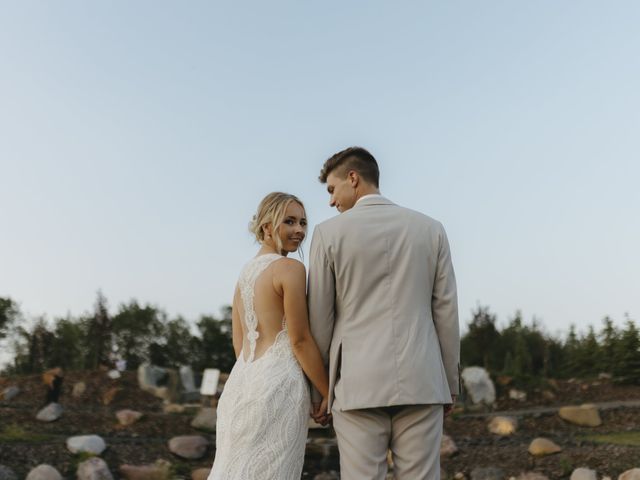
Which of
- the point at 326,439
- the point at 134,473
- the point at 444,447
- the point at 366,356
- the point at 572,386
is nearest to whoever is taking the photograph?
the point at 366,356

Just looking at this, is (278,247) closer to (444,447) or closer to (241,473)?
(241,473)

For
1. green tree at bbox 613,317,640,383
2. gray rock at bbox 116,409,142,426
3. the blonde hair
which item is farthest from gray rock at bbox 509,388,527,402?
the blonde hair

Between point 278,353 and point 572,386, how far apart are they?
32.2 ft

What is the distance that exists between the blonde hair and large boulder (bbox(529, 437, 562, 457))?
16.1ft

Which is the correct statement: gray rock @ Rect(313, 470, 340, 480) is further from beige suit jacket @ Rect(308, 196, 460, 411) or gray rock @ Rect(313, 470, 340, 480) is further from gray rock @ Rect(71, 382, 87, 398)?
gray rock @ Rect(71, 382, 87, 398)

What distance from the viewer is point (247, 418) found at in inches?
118

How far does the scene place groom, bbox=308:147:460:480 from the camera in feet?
9.14

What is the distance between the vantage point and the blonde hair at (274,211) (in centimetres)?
320

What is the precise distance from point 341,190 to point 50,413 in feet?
23.4

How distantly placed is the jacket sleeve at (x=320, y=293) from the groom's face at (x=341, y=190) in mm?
238

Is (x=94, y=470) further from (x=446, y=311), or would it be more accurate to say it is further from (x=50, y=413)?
(x=446, y=311)

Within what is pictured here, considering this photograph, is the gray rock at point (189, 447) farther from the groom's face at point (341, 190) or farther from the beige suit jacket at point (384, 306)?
the groom's face at point (341, 190)

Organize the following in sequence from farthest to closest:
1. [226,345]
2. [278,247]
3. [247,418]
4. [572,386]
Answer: [226,345] → [572,386] → [278,247] → [247,418]

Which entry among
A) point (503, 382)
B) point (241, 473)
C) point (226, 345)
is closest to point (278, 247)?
point (241, 473)
